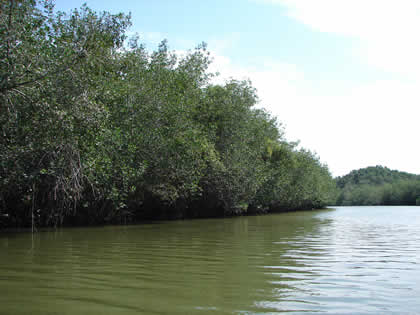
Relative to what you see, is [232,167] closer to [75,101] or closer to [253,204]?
[253,204]

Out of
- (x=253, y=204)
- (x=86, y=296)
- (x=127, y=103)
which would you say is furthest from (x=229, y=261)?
(x=253, y=204)

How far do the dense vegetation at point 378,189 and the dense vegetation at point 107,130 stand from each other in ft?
214

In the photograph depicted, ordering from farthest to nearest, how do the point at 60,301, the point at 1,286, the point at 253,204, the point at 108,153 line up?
the point at 253,204 < the point at 108,153 < the point at 1,286 < the point at 60,301

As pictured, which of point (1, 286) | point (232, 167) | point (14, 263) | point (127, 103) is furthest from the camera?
point (232, 167)

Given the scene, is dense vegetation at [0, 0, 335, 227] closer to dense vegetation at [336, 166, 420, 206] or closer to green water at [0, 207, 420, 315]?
green water at [0, 207, 420, 315]

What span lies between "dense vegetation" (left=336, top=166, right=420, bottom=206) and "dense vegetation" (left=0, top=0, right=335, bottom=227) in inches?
2572

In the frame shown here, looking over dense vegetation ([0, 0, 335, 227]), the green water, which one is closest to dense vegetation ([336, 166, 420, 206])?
dense vegetation ([0, 0, 335, 227])

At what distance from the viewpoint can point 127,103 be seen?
1873 centimetres

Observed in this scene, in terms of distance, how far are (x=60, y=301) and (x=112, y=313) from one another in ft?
2.54

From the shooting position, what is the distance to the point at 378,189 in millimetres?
106188

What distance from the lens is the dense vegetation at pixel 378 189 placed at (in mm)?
92906

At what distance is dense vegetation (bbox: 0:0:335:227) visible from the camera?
466 inches

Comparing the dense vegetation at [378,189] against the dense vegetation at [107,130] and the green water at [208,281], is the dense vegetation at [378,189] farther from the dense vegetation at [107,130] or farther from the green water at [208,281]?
the green water at [208,281]

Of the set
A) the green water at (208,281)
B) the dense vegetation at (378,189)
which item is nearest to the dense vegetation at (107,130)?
the green water at (208,281)
